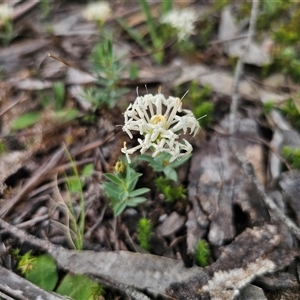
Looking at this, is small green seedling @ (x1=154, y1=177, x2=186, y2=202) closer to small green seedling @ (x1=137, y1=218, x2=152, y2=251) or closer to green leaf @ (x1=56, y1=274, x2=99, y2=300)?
small green seedling @ (x1=137, y1=218, x2=152, y2=251)

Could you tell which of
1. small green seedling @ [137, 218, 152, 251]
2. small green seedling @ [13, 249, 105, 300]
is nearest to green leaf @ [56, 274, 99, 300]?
small green seedling @ [13, 249, 105, 300]

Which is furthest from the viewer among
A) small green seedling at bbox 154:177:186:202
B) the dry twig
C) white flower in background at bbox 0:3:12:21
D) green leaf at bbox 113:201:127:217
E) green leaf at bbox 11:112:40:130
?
white flower in background at bbox 0:3:12:21

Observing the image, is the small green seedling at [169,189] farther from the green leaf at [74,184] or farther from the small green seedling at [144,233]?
the green leaf at [74,184]

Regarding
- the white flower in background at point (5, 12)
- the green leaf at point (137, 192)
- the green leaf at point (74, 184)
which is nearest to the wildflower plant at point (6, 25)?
the white flower in background at point (5, 12)

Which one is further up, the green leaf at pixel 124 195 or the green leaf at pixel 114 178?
the green leaf at pixel 114 178

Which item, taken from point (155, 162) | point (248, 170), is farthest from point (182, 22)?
point (248, 170)
